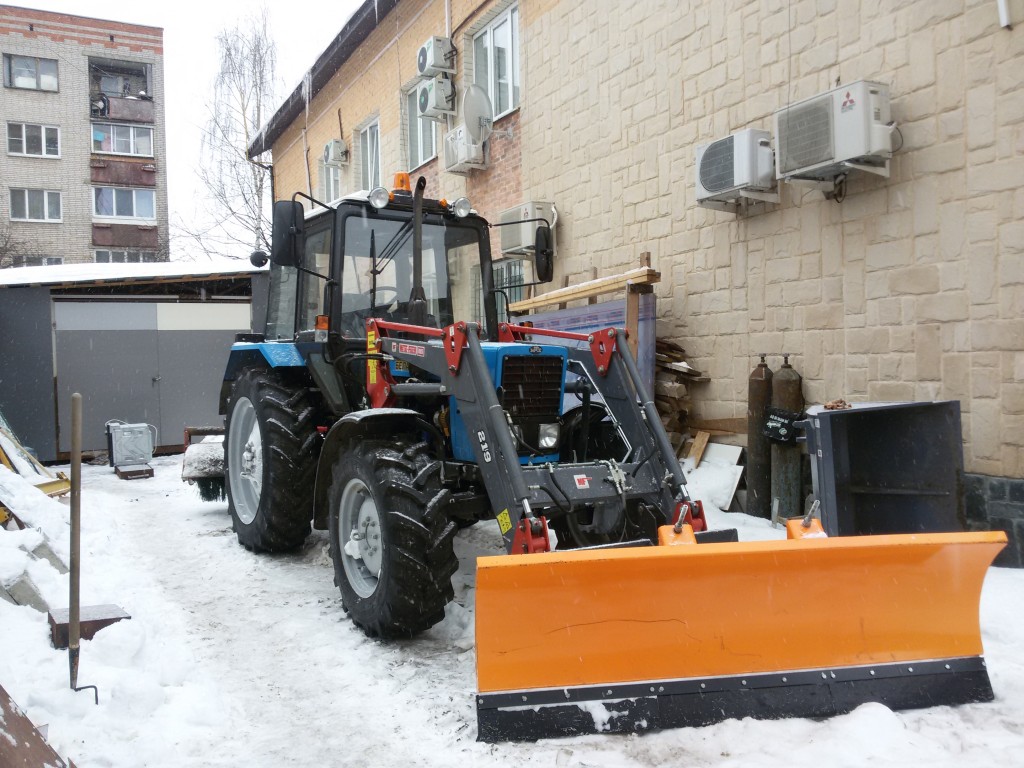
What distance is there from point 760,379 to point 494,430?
10.8 ft

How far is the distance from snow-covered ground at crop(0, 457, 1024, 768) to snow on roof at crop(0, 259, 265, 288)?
22.7 feet

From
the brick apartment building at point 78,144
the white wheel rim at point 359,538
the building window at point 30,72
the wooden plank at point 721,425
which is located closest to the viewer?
the white wheel rim at point 359,538

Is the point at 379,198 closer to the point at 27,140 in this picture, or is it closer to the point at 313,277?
the point at 313,277

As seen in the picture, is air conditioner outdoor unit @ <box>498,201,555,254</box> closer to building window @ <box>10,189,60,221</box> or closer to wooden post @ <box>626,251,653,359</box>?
wooden post @ <box>626,251,653,359</box>

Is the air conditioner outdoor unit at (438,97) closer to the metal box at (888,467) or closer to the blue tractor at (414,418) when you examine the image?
the blue tractor at (414,418)

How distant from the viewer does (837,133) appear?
5.22m

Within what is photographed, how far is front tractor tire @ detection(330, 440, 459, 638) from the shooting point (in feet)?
11.5

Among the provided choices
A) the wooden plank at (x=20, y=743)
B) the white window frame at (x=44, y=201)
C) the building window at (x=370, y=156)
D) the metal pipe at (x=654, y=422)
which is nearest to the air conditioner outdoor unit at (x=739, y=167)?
the metal pipe at (x=654, y=422)

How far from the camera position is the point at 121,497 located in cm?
807

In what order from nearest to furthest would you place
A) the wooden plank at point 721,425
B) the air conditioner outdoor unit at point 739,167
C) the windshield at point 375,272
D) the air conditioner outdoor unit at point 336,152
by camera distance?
1. the windshield at point 375,272
2. the air conditioner outdoor unit at point 739,167
3. the wooden plank at point 721,425
4. the air conditioner outdoor unit at point 336,152

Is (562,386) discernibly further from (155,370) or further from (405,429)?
(155,370)

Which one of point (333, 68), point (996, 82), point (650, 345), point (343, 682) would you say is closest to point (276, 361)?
point (343, 682)

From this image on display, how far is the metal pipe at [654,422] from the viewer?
3742 millimetres

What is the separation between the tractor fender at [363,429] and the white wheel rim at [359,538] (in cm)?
27
